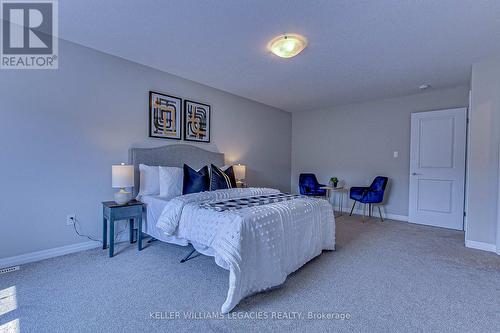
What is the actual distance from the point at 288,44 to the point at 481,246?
3467 millimetres

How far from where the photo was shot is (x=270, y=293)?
1985 millimetres

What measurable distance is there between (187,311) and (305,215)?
1384 mm

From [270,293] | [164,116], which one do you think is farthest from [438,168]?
[164,116]

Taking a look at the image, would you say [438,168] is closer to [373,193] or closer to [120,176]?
[373,193]

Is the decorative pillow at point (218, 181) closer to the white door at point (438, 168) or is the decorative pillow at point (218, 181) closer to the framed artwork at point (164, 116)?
the framed artwork at point (164, 116)

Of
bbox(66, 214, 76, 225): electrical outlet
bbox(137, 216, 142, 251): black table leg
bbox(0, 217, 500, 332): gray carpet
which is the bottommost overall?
bbox(0, 217, 500, 332): gray carpet

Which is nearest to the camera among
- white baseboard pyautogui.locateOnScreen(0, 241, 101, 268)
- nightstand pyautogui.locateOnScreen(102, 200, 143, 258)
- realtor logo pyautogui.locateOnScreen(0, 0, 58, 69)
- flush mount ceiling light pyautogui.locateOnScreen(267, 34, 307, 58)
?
realtor logo pyautogui.locateOnScreen(0, 0, 58, 69)

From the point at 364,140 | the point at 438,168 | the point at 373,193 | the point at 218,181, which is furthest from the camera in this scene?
the point at 364,140

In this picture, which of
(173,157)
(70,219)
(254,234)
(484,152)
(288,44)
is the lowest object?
(70,219)

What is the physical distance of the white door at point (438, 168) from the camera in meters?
4.03

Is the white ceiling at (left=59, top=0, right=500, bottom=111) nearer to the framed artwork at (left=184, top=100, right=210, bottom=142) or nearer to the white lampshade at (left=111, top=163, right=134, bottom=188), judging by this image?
the framed artwork at (left=184, top=100, right=210, bottom=142)

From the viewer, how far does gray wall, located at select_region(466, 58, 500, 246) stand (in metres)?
3.03

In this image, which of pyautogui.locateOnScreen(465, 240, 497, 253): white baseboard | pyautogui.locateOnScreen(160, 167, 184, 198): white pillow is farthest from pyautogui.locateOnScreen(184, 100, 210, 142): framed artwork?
pyautogui.locateOnScreen(465, 240, 497, 253): white baseboard

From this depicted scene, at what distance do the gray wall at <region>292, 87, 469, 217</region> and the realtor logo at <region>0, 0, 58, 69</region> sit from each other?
4888 mm
